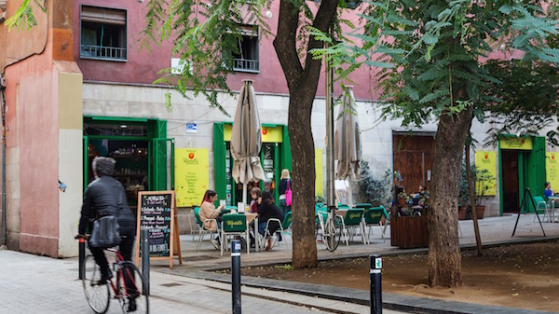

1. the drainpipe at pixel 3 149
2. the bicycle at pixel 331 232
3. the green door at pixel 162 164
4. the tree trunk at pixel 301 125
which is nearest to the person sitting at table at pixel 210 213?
the bicycle at pixel 331 232

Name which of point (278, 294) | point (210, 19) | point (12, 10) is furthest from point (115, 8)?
point (278, 294)

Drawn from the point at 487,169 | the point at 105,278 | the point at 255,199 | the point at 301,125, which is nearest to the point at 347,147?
the point at 255,199

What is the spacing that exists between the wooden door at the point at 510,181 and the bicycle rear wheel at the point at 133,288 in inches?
920

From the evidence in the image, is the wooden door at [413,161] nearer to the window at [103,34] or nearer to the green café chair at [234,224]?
the window at [103,34]

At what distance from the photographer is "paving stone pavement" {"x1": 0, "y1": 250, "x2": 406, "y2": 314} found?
28.4 feet

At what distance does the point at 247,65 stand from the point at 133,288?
48.5ft

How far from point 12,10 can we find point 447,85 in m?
12.6

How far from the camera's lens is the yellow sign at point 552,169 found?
95.7 feet

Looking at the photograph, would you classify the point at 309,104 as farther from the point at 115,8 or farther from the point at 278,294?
the point at 115,8

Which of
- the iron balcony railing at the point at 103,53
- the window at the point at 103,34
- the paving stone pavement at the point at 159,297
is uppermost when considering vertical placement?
the window at the point at 103,34

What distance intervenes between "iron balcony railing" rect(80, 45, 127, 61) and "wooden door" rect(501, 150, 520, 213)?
53.9 ft

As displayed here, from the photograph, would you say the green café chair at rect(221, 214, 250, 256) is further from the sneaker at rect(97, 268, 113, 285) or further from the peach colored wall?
the sneaker at rect(97, 268, 113, 285)

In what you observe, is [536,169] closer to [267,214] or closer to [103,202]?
[267,214]

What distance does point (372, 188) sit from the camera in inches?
923
